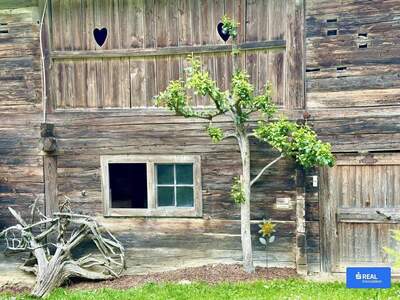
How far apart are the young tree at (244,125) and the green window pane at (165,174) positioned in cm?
112

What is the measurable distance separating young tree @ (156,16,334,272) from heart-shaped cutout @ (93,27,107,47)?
1.75 metres

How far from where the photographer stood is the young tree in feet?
22.1

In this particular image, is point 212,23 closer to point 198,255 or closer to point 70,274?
point 198,255

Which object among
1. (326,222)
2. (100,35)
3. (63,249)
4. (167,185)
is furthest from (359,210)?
(100,35)

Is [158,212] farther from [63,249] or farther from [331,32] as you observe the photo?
[331,32]

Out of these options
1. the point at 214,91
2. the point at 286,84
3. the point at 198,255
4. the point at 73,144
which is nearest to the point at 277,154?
the point at 286,84

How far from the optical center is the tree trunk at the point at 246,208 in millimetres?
7188

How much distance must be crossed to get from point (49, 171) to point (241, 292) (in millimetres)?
3852

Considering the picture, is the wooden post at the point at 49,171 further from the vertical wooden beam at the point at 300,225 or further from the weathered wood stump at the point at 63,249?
the vertical wooden beam at the point at 300,225

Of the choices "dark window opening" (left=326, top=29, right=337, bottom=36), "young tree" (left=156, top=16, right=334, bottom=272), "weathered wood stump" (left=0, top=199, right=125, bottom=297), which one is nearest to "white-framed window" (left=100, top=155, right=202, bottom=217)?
"weathered wood stump" (left=0, top=199, right=125, bottom=297)

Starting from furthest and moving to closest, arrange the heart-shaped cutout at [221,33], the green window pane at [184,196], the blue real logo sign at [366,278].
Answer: the green window pane at [184,196] → the heart-shaped cutout at [221,33] → the blue real logo sign at [366,278]

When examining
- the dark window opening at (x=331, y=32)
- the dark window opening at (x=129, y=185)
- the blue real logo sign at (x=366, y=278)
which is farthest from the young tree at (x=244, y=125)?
the dark window opening at (x=129, y=185)

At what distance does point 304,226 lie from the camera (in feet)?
24.3

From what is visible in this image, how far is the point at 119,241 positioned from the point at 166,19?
12.2 ft
